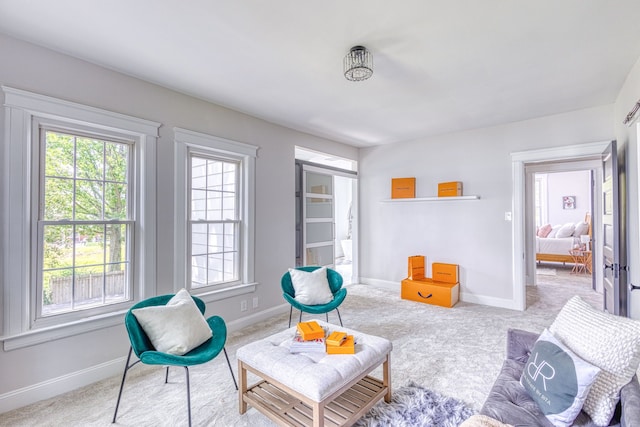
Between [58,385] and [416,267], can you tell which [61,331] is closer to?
[58,385]

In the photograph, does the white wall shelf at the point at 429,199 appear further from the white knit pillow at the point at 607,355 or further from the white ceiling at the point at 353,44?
the white knit pillow at the point at 607,355

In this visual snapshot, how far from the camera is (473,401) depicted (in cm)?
212

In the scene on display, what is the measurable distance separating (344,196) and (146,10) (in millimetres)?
7655

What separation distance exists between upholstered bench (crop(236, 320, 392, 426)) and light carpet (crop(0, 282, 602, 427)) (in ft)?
0.55

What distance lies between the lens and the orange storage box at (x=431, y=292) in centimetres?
430

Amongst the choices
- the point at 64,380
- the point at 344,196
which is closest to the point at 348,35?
the point at 64,380

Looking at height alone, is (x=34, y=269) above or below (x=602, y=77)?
below

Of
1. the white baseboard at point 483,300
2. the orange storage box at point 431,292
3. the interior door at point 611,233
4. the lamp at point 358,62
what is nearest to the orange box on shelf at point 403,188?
the orange storage box at point 431,292

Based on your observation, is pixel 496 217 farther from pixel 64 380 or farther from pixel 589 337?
pixel 64 380

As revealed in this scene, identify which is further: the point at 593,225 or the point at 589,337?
the point at 593,225

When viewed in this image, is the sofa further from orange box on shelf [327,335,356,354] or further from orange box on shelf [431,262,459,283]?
orange box on shelf [431,262,459,283]

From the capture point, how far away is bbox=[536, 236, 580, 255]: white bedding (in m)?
7.31

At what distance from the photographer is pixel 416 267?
4.89 m

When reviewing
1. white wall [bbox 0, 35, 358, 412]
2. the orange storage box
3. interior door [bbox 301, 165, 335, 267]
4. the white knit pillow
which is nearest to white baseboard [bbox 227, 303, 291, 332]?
white wall [bbox 0, 35, 358, 412]
